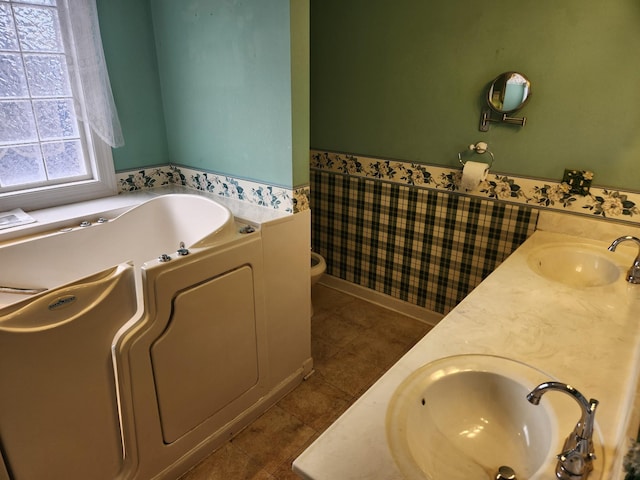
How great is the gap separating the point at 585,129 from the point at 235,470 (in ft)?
7.11

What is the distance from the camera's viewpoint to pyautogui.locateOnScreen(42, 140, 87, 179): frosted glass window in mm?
2053

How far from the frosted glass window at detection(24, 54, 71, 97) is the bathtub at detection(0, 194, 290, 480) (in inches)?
26.0

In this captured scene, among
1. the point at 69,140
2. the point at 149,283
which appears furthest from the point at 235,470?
the point at 69,140

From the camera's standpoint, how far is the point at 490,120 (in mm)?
2117

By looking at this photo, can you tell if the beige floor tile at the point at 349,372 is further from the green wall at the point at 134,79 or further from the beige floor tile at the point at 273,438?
the green wall at the point at 134,79

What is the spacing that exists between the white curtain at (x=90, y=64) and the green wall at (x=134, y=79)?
0.11 metres

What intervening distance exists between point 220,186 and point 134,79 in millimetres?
750

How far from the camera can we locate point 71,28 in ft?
6.23

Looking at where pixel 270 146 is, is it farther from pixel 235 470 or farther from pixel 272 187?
pixel 235 470

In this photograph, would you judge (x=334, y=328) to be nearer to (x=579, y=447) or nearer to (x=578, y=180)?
(x=578, y=180)

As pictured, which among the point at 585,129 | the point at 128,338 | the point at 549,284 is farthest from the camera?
the point at 585,129

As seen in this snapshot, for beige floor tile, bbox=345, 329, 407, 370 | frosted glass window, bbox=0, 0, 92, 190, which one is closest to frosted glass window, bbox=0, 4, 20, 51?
frosted glass window, bbox=0, 0, 92, 190

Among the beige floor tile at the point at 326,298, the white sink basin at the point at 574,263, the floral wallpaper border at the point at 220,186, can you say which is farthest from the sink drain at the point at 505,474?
the beige floor tile at the point at 326,298

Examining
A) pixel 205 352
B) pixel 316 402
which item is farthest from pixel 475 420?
pixel 316 402
